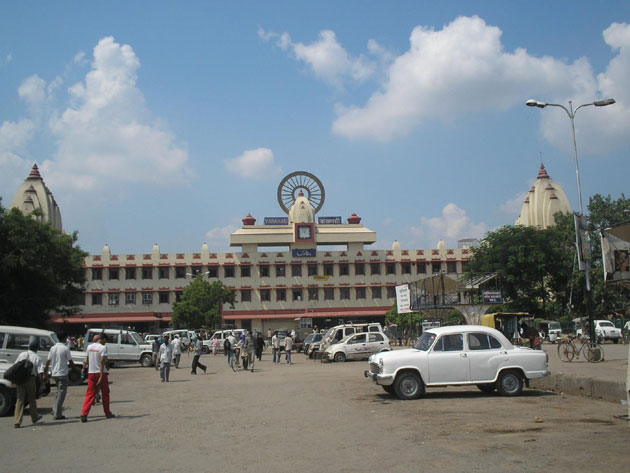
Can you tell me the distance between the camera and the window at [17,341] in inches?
658

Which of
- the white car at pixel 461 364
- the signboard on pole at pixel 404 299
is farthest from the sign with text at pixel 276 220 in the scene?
the white car at pixel 461 364

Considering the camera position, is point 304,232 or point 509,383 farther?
point 304,232

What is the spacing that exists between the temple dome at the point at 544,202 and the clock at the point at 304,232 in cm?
2688

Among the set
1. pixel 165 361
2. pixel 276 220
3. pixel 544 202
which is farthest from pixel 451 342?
pixel 544 202

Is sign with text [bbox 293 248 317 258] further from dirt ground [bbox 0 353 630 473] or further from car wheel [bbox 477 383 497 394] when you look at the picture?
car wheel [bbox 477 383 497 394]

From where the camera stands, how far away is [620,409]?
11.6 m

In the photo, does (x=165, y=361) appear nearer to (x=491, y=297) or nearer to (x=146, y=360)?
(x=146, y=360)

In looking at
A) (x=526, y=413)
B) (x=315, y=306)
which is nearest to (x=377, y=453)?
(x=526, y=413)

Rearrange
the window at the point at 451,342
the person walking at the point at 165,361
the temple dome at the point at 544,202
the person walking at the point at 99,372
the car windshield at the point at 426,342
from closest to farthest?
the person walking at the point at 99,372 → the window at the point at 451,342 → the car windshield at the point at 426,342 → the person walking at the point at 165,361 → the temple dome at the point at 544,202

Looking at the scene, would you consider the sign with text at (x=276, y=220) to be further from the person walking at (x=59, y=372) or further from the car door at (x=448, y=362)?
the person walking at (x=59, y=372)

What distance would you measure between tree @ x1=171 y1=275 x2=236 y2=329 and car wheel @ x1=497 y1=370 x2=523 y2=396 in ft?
164

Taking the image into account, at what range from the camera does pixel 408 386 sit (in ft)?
45.1

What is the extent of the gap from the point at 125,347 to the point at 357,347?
38.1 feet

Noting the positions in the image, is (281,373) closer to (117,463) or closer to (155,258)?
(117,463)
